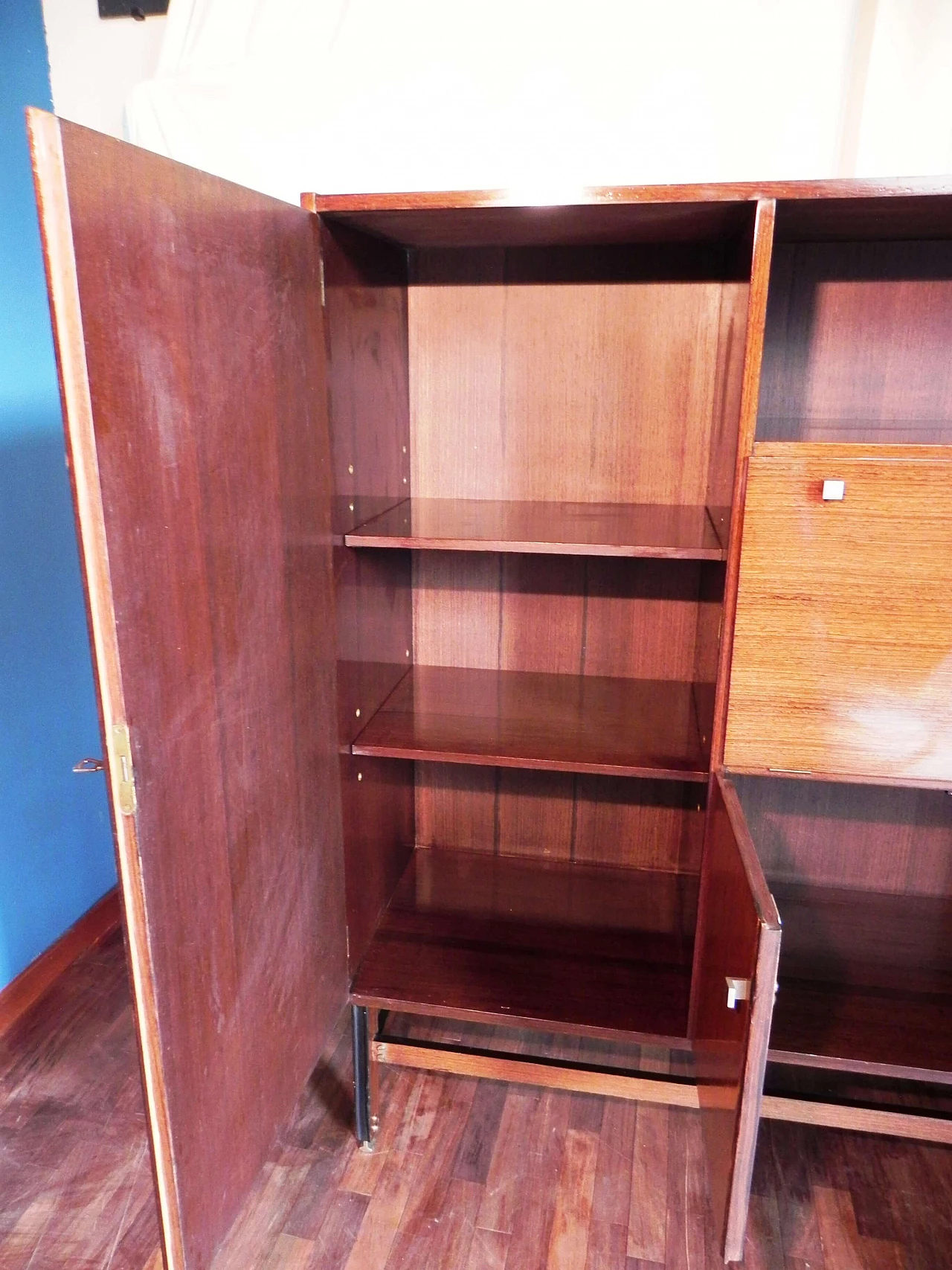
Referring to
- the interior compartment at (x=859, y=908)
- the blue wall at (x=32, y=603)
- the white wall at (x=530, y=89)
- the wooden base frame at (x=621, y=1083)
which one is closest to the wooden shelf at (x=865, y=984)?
the interior compartment at (x=859, y=908)

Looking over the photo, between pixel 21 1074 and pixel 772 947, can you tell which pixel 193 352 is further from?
pixel 21 1074

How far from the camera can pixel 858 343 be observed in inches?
59.6

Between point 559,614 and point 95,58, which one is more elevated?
point 95,58

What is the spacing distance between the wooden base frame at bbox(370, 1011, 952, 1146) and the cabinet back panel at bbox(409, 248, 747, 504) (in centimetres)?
106

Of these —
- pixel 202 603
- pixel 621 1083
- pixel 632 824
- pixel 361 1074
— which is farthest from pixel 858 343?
pixel 361 1074

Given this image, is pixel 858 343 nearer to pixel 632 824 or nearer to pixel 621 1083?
pixel 632 824

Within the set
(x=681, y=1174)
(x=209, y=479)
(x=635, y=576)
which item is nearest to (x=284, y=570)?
(x=209, y=479)

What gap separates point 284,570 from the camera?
117 cm

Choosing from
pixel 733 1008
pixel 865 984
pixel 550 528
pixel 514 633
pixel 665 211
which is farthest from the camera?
pixel 514 633

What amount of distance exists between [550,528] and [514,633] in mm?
394

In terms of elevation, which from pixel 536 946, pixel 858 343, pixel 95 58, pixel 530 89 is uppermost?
pixel 95 58

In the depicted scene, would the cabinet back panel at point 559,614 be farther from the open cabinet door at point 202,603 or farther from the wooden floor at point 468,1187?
the wooden floor at point 468,1187

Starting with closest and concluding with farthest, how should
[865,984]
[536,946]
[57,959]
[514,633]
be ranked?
1. [865,984]
2. [536,946]
3. [514,633]
4. [57,959]

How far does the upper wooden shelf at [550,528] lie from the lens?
4.32 feet
